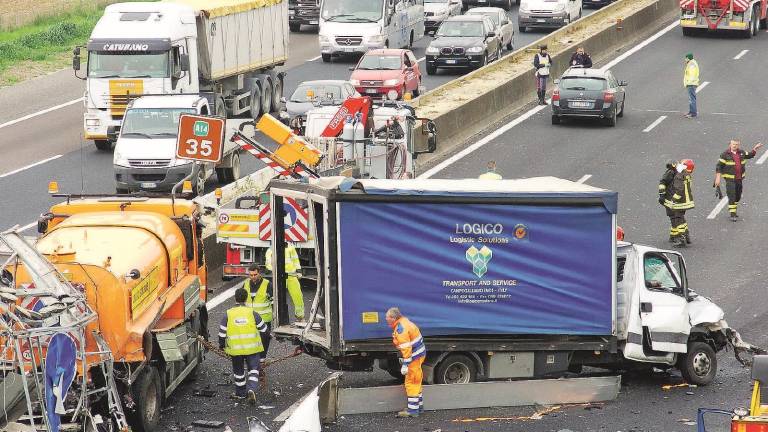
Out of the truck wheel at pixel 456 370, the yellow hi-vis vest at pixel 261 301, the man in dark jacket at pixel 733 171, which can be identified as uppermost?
the yellow hi-vis vest at pixel 261 301

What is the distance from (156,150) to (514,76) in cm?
1273

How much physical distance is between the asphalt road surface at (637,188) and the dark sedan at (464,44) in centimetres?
295

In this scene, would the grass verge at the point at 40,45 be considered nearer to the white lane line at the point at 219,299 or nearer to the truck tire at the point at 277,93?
the truck tire at the point at 277,93

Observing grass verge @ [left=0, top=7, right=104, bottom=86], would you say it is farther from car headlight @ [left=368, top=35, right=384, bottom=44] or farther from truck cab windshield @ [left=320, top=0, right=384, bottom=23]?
car headlight @ [left=368, top=35, right=384, bottom=44]

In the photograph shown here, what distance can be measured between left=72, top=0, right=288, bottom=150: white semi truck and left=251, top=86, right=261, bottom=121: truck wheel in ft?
0.09

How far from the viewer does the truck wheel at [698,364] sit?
18.1 meters

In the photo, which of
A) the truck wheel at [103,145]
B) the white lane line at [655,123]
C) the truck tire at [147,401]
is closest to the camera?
the truck tire at [147,401]

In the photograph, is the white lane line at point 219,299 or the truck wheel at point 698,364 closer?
the truck wheel at point 698,364

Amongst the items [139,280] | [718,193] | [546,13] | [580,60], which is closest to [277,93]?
[580,60]

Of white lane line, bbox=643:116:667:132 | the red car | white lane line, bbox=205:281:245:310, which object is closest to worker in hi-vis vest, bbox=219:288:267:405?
white lane line, bbox=205:281:245:310

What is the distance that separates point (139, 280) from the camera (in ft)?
50.9

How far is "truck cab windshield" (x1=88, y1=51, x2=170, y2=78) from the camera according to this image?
109ft

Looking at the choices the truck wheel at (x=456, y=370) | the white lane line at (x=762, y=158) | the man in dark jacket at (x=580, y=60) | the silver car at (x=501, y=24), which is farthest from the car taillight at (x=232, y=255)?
the silver car at (x=501, y=24)

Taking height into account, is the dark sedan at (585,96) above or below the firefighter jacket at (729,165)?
below
